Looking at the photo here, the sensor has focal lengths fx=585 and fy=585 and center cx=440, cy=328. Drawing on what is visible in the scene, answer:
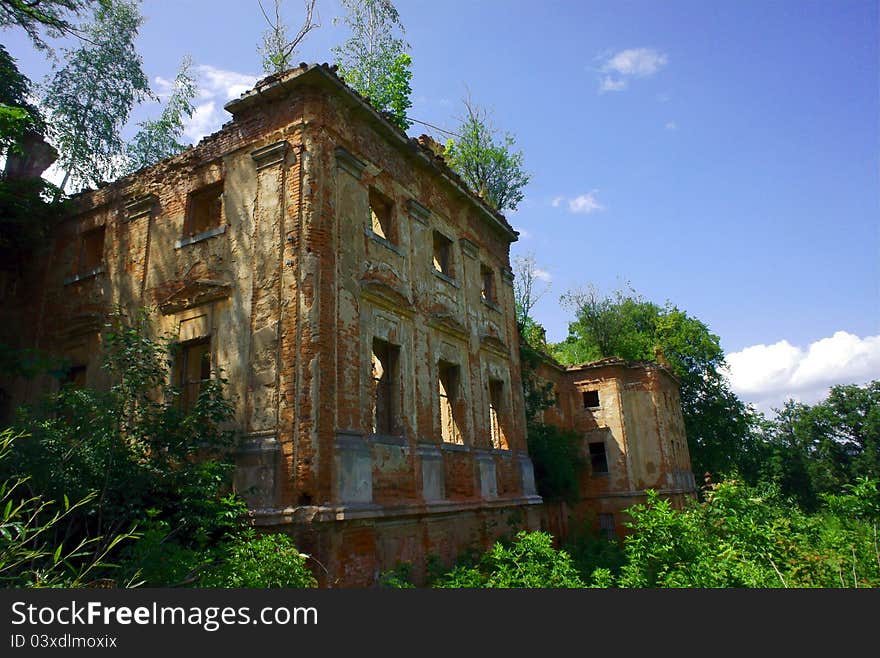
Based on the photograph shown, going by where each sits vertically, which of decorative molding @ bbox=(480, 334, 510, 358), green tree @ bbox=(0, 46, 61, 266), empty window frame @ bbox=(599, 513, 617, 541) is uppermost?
green tree @ bbox=(0, 46, 61, 266)

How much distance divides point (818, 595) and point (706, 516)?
224 inches

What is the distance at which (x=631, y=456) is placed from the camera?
24031mm

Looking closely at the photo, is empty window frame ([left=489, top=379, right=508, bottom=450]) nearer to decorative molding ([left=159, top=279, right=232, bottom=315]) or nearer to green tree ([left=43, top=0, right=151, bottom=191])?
decorative molding ([left=159, top=279, right=232, bottom=315])

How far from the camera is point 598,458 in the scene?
2498 cm

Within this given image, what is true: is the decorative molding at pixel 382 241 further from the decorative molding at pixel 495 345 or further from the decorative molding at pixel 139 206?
the decorative molding at pixel 139 206

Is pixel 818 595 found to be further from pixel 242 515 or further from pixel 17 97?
pixel 17 97

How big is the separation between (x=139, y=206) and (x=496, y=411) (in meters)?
8.93

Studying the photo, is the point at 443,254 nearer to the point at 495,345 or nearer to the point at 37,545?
the point at 495,345

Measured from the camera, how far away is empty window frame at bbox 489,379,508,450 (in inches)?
546

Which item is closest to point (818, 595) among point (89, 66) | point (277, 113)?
point (277, 113)

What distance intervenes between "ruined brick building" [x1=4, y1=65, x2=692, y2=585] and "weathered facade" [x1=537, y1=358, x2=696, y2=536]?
11.3 metres

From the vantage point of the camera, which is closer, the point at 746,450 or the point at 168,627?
the point at 168,627

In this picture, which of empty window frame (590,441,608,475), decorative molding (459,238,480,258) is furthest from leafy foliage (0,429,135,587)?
empty window frame (590,441,608,475)

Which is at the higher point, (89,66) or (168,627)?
(89,66)
